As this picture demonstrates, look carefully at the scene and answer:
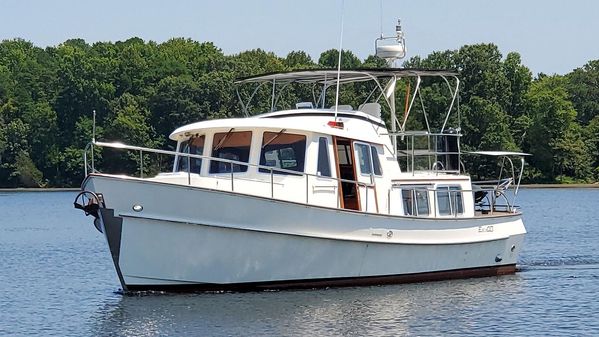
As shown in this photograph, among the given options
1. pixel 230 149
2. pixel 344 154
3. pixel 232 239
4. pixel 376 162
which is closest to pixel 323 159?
pixel 344 154

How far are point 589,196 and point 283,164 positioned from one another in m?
54.5

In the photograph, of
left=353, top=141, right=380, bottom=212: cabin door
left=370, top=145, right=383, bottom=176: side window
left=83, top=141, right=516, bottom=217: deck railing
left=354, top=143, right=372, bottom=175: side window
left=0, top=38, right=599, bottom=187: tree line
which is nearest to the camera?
left=83, top=141, right=516, bottom=217: deck railing

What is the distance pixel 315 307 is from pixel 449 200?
5.49 metres

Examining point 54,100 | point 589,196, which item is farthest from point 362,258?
point 54,100

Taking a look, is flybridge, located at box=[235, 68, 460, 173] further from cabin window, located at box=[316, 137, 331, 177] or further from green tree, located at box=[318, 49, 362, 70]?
green tree, located at box=[318, 49, 362, 70]

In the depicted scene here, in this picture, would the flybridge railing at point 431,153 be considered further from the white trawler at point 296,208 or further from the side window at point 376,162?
the side window at point 376,162

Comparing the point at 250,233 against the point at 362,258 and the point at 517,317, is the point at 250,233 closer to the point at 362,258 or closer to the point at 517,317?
the point at 362,258

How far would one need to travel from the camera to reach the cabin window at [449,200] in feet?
87.8

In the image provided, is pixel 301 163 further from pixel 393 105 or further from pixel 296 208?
pixel 393 105

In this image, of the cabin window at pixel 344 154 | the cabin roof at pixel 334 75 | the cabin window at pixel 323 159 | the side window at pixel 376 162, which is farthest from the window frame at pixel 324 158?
the cabin roof at pixel 334 75

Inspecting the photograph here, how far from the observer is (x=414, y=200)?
26141 mm

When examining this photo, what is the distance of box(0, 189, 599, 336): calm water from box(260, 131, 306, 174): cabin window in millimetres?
2682

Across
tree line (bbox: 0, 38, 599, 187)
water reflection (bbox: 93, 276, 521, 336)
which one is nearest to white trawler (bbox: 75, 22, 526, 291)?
water reflection (bbox: 93, 276, 521, 336)

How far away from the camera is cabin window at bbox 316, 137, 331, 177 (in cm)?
2462
